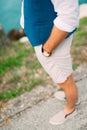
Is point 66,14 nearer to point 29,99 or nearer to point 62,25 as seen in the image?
point 62,25

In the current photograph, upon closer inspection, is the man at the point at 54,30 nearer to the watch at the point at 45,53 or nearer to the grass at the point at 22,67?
the watch at the point at 45,53

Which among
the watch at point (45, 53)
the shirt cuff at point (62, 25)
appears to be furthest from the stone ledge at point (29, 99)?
the shirt cuff at point (62, 25)

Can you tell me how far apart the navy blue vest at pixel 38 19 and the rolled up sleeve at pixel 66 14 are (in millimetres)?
121

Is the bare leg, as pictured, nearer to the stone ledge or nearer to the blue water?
the stone ledge

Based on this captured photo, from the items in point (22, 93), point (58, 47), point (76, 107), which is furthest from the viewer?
point (22, 93)

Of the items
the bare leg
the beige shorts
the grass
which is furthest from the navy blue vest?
the grass

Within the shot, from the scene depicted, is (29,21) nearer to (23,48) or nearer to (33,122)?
(33,122)

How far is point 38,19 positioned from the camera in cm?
247

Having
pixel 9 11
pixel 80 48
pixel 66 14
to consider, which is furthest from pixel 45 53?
pixel 9 11

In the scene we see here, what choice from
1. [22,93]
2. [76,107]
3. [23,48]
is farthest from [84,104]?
[23,48]

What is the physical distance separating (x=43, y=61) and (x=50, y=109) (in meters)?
0.94

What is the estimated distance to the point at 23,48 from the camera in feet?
16.6

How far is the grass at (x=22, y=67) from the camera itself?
4.09 metres

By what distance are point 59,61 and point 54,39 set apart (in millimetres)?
348
